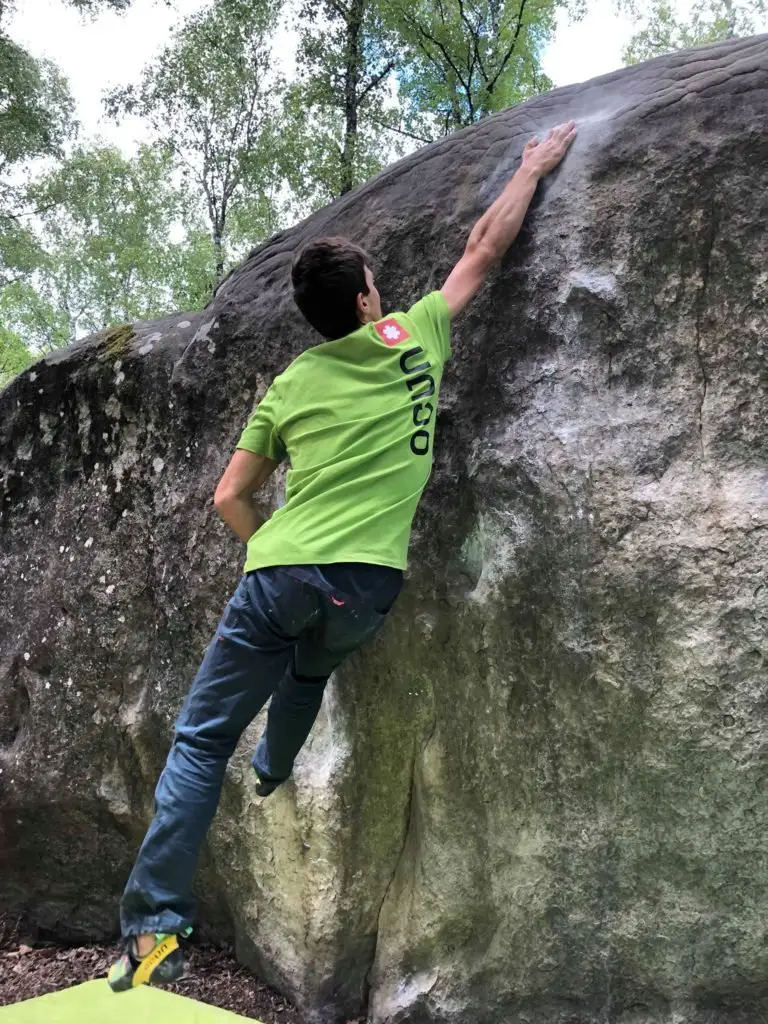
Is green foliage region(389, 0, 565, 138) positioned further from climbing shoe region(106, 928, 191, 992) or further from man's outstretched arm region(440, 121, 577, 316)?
climbing shoe region(106, 928, 191, 992)

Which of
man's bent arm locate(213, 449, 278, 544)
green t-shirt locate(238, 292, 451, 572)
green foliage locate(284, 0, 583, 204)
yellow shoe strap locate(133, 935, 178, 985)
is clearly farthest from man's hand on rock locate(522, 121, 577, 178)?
green foliage locate(284, 0, 583, 204)

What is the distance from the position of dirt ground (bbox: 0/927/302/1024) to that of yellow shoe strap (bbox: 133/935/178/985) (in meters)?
0.90

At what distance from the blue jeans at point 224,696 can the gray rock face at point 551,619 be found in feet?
1.53

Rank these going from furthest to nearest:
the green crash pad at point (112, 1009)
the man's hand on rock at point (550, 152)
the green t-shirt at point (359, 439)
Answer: the green crash pad at point (112, 1009)
the man's hand on rock at point (550, 152)
the green t-shirt at point (359, 439)

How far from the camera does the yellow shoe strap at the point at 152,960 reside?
2.35m

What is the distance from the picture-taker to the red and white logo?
2625mm

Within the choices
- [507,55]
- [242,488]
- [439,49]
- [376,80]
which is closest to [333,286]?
[242,488]

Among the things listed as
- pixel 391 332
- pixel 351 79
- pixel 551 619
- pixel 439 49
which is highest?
pixel 351 79

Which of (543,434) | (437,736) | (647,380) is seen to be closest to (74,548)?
(437,736)

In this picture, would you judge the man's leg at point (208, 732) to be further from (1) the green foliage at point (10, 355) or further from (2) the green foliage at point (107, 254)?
(1) the green foliage at point (10, 355)

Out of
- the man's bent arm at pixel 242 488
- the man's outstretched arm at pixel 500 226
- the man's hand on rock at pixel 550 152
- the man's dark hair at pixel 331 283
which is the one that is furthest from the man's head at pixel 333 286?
the man's hand on rock at pixel 550 152

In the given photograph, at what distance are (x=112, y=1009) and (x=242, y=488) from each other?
1992mm

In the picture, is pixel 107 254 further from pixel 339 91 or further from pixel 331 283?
pixel 331 283

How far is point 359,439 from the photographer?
2.57m
